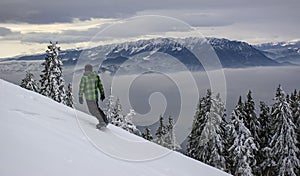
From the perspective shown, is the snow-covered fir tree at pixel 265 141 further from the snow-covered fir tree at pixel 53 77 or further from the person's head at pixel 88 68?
the person's head at pixel 88 68

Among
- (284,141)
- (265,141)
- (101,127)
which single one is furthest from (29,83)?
(101,127)

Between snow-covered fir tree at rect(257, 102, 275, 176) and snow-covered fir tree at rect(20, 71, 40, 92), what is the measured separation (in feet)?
83.6

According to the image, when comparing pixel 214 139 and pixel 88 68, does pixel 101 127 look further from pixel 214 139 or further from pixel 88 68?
pixel 214 139

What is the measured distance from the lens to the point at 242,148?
30.4m

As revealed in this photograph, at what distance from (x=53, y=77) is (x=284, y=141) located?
2446 cm

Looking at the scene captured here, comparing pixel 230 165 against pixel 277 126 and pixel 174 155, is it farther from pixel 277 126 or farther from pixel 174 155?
pixel 174 155

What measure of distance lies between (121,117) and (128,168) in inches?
1146

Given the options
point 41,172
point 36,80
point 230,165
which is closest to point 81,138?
point 41,172

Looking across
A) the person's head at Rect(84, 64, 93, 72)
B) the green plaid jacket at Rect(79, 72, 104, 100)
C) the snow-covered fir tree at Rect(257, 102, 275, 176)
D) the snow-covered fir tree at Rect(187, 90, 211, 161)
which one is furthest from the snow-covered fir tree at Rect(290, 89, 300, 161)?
the person's head at Rect(84, 64, 93, 72)

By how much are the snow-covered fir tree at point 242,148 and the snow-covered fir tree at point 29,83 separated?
21955mm

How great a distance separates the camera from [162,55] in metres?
10.7

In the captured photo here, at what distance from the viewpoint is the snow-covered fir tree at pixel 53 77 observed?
36.5 m

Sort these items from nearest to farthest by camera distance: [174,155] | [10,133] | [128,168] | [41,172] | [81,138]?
[41,172] < [10,133] < [128,168] < [81,138] < [174,155]

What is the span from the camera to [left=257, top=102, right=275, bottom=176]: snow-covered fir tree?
34244 mm
